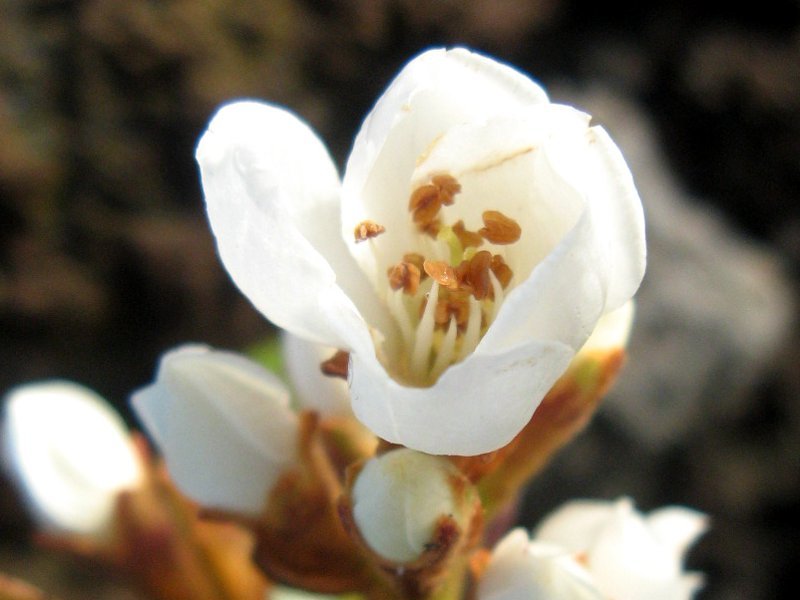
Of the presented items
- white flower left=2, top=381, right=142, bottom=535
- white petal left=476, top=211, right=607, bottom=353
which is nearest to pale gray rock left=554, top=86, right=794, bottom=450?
white flower left=2, top=381, right=142, bottom=535

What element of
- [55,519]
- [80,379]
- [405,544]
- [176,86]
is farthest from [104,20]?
[405,544]

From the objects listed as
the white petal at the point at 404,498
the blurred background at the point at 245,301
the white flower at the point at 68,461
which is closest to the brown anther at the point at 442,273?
the white petal at the point at 404,498

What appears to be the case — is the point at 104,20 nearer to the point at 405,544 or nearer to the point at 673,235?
the point at 673,235

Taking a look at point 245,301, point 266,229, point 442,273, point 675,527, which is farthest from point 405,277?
point 245,301

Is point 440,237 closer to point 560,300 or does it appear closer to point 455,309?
point 455,309

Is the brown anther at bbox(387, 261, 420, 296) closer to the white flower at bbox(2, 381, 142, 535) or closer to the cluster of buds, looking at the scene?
the cluster of buds
